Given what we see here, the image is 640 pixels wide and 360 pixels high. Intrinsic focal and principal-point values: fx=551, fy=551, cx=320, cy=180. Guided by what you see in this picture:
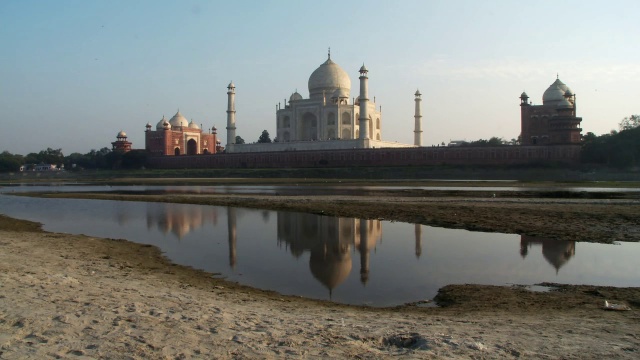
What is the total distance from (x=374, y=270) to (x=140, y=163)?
5359 cm

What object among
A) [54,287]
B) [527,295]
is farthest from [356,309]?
[54,287]

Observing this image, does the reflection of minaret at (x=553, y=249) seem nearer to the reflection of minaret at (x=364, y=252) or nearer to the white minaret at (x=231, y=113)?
the reflection of minaret at (x=364, y=252)

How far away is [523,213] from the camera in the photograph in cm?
1477

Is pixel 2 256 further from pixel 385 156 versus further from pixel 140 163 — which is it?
pixel 140 163

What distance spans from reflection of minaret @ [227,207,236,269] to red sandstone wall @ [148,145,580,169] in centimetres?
2809

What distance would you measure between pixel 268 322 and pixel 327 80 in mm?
51118

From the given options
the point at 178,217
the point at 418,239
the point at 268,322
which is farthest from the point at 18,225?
the point at 268,322

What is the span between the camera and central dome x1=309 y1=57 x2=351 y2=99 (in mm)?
54781

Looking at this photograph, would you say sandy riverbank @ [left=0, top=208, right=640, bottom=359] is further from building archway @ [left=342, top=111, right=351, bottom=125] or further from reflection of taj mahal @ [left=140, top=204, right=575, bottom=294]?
building archway @ [left=342, top=111, right=351, bottom=125]

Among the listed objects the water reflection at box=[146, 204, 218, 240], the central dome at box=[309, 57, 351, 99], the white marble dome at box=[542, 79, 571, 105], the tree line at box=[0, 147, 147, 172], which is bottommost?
the water reflection at box=[146, 204, 218, 240]

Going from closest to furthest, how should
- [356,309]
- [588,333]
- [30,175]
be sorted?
1. [588,333]
2. [356,309]
3. [30,175]

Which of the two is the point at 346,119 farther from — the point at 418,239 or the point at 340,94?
the point at 418,239

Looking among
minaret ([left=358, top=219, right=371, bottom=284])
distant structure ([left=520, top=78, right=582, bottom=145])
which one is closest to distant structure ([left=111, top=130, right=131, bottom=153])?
distant structure ([left=520, top=78, right=582, bottom=145])

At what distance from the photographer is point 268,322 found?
5.05 m
